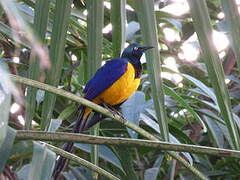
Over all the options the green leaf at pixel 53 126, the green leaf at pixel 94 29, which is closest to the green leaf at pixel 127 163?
the green leaf at pixel 53 126

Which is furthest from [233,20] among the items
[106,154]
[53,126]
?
[106,154]

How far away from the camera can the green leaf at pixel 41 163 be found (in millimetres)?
693

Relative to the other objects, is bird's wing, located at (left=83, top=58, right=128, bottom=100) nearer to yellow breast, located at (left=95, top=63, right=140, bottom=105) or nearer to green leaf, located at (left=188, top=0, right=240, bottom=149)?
yellow breast, located at (left=95, top=63, right=140, bottom=105)

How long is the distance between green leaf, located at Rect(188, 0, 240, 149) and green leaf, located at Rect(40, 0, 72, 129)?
0.91 ft

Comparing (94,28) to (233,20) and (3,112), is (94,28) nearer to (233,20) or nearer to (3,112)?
(233,20)

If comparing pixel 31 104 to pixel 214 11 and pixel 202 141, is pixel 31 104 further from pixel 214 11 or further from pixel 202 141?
pixel 214 11

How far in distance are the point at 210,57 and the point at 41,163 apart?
0.42 metres

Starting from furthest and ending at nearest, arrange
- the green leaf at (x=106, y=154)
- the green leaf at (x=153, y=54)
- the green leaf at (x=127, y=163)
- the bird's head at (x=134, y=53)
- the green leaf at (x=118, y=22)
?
1. the bird's head at (x=134, y=53)
2. the green leaf at (x=106, y=154)
3. the green leaf at (x=127, y=163)
4. the green leaf at (x=118, y=22)
5. the green leaf at (x=153, y=54)

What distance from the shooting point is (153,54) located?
1.13 meters

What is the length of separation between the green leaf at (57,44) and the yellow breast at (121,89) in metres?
1.43

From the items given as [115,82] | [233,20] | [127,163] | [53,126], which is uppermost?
[233,20]

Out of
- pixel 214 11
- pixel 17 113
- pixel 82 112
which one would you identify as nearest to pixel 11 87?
pixel 82 112

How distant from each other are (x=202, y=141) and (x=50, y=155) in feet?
8.49

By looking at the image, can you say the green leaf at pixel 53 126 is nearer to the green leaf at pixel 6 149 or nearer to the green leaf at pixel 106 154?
the green leaf at pixel 106 154
